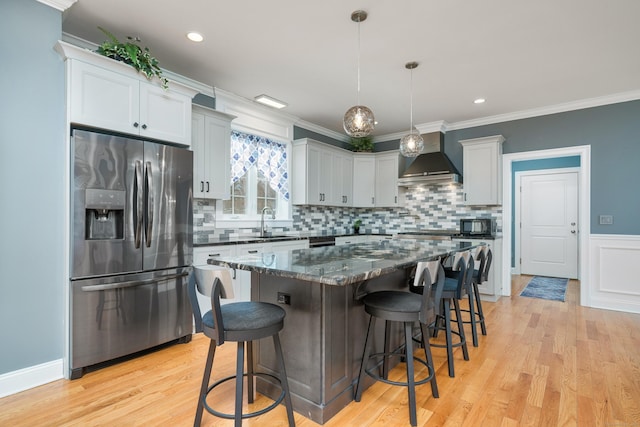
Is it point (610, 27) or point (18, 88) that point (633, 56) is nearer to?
point (610, 27)

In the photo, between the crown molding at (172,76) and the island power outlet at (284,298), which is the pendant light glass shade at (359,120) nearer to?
the island power outlet at (284,298)

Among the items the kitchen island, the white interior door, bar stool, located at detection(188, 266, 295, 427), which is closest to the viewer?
bar stool, located at detection(188, 266, 295, 427)

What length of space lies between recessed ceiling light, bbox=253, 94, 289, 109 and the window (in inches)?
19.9

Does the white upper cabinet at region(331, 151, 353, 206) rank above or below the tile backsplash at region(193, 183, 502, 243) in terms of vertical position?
above

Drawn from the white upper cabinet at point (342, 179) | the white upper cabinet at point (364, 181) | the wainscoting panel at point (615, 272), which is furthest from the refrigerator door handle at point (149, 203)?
the wainscoting panel at point (615, 272)

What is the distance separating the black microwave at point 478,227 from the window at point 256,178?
277 centimetres

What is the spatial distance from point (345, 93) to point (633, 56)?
2.95 metres

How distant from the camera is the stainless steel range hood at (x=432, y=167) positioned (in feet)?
16.9

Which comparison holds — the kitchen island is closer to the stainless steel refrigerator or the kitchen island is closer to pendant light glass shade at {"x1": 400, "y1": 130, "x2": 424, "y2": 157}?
the stainless steel refrigerator

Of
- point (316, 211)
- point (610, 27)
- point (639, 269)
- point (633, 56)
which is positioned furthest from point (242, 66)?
point (639, 269)

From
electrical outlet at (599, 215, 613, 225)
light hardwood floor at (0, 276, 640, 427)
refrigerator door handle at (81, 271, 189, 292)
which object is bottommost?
light hardwood floor at (0, 276, 640, 427)

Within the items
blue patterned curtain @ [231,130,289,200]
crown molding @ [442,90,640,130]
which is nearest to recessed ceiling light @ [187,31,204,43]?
blue patterned curtain @ [231,130,289,200]

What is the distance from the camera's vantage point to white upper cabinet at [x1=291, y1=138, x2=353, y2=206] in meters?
5.11

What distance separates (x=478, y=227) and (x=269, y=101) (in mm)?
3598
